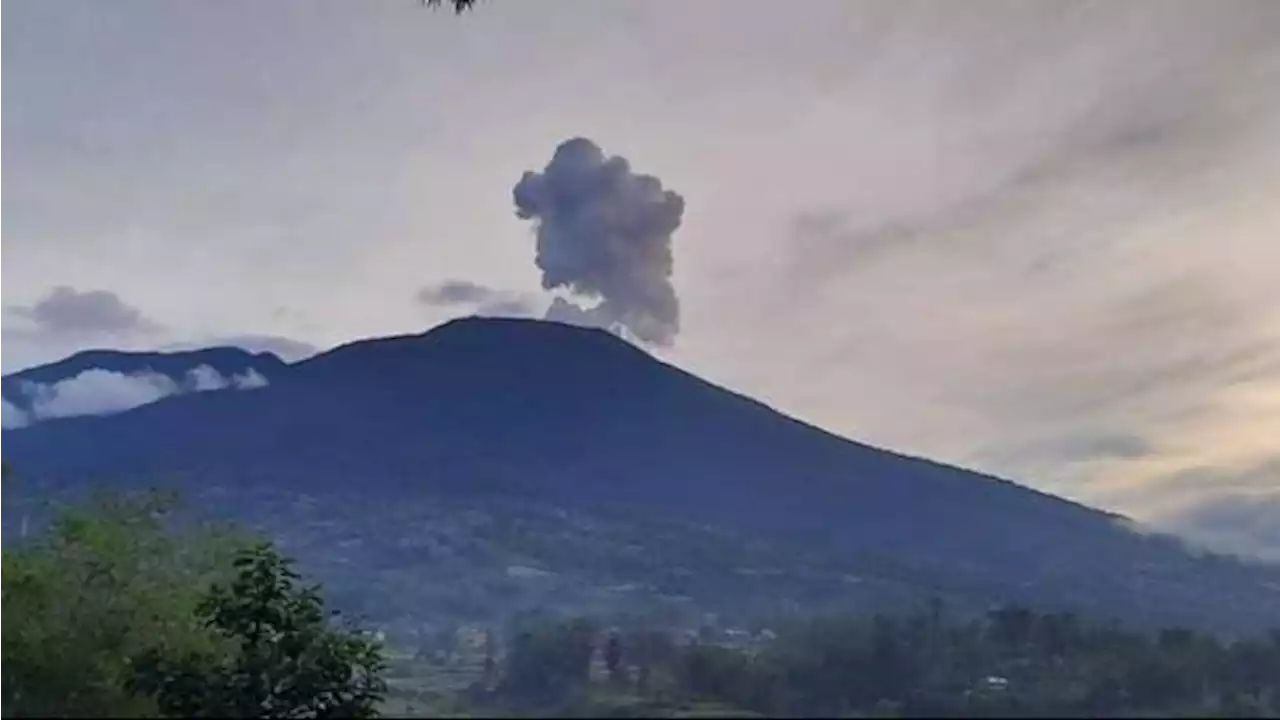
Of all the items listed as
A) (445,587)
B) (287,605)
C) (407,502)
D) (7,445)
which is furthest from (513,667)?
(7,445)

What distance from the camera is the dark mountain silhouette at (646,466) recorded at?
419 feet

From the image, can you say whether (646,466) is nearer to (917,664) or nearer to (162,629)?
(917,664)

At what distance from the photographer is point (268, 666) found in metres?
8.01

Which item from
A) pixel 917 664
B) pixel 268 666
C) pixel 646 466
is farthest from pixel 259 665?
pixel 646 466

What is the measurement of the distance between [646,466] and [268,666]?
6537 inches

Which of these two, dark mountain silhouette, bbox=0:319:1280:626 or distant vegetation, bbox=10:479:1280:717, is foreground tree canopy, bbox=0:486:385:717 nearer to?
distant vegetation, bbox=10:479:1280:717

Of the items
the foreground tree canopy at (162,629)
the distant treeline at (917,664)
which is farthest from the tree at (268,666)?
the distant treeline at (917,664)

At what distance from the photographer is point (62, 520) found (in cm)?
1493

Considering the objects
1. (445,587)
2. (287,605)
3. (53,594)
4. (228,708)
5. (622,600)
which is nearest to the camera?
(228,708)

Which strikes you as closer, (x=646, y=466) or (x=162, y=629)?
(x=162, y=629)

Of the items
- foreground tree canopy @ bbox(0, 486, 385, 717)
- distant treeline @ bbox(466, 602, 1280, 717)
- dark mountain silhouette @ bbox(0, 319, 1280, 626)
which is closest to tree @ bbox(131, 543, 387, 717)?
foreground tree canopy @ bbox(0, 486, 385, 717)

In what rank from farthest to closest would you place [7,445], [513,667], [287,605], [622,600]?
[7,445]
[622,600]
[513,667]
[287,605]

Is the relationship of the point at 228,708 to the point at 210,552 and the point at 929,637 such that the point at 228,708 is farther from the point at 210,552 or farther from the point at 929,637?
the point at 929,637

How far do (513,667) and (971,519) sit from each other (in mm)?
119436
